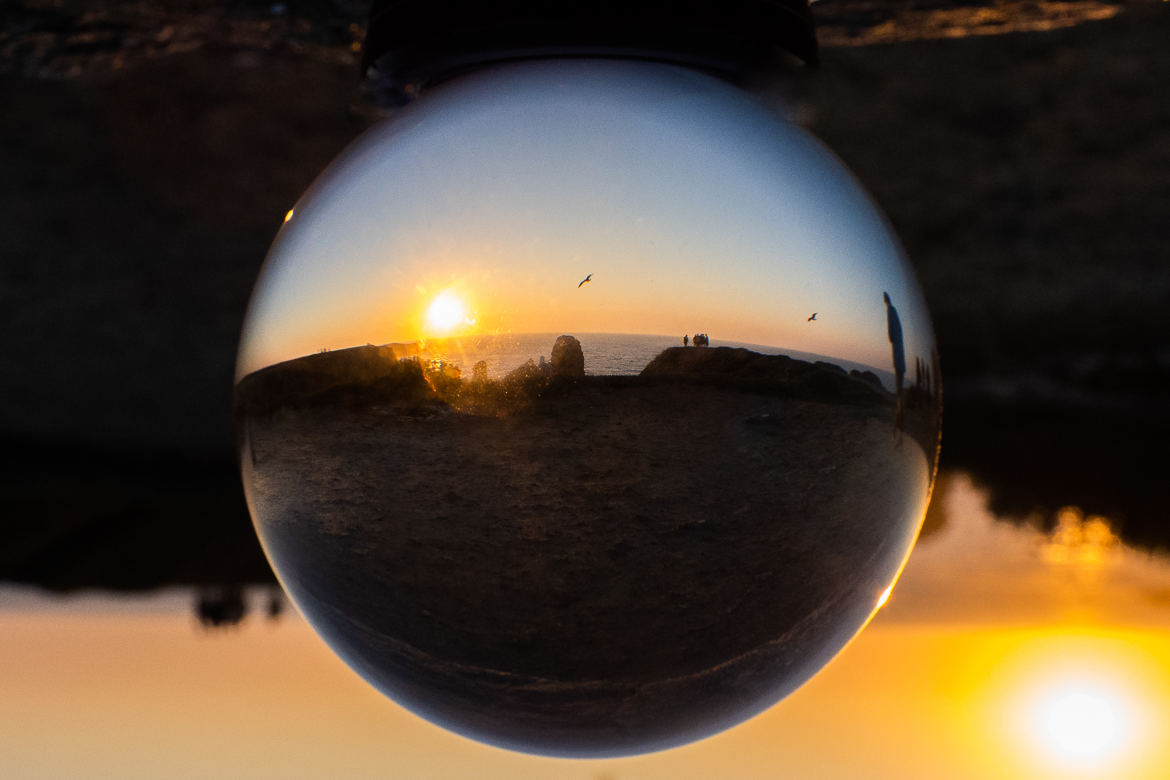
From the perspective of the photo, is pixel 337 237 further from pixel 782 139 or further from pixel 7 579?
pixel 7 579

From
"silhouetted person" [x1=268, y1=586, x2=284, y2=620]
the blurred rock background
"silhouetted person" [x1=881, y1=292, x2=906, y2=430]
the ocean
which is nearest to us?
the ocean

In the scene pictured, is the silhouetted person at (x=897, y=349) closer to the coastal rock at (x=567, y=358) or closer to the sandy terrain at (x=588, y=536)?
the sandy terrain at (x=588, y=536)

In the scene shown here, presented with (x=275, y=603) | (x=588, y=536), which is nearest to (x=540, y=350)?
(x=588, y=536)

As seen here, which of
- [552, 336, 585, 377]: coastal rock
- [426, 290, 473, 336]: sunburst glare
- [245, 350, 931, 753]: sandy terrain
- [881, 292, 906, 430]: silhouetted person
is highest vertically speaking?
[881, 292, 906, 430]: silhouetted person

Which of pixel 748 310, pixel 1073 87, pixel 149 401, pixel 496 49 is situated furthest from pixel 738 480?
pixel 149 401

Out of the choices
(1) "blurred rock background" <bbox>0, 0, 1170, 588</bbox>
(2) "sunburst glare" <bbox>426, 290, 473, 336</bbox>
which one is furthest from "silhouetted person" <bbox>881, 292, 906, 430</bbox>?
(1) "blurred rock background" <bbox>0, 0, 1170, 588</bbox>

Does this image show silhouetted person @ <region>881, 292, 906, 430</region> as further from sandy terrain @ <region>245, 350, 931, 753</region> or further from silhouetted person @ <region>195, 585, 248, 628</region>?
silhouetted person @ <region>195, 585, 248, 628</region>
